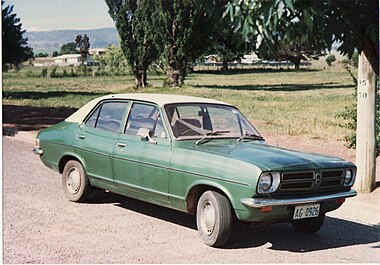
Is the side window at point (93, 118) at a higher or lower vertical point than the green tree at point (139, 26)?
lower

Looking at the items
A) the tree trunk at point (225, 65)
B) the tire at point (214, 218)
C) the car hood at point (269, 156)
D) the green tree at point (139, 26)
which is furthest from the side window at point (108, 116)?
the tree trunk at point (225, 65)

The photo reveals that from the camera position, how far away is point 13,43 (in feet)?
53.1

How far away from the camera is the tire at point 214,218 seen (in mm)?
6105

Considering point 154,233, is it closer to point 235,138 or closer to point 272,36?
point 235,138

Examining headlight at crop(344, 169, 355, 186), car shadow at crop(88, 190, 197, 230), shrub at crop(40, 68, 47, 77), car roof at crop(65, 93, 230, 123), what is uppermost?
shrub at crop(40, 68, 47, 77)

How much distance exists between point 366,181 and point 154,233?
10.4 feet

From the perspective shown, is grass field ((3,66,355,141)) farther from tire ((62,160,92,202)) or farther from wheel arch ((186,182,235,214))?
wheel arch ((186,182,235,214))

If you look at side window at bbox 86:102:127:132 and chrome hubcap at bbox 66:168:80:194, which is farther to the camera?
chrome hubcap at bbox 66:168:80:194

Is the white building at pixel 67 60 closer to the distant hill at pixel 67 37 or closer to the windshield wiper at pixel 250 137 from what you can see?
the distant hill at pixel 67 37

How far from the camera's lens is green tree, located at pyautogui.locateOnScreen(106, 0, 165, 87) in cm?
1155

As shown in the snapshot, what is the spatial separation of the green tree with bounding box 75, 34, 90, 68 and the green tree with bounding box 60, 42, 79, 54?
3.8 inches

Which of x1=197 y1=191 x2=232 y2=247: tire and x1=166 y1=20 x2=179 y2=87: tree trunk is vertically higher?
x1=166 y1=20 x2=179 y2=87: tree trunk

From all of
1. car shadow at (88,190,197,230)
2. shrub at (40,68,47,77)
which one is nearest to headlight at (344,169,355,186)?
car shadow at (88,190,197,230)

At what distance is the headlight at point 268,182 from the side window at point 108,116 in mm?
2048
